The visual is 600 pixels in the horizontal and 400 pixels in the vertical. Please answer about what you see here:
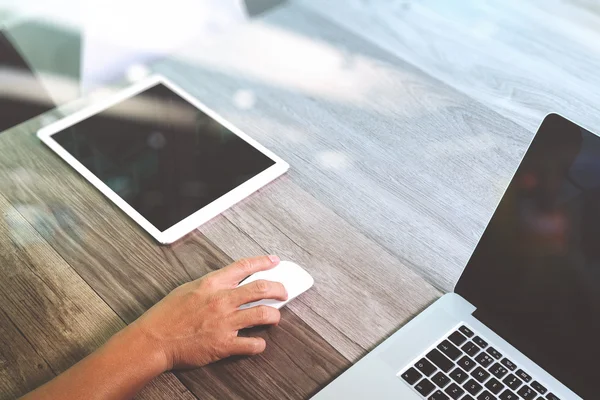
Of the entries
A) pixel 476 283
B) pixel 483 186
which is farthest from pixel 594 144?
pixel 483 186

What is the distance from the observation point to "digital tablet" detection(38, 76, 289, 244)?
1003 millimetres

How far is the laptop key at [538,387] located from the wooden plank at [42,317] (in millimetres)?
411

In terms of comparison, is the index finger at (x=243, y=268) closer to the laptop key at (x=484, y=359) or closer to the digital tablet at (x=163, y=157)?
the digital tablet at (x=163, y=157)

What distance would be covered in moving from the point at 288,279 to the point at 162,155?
1.03 ft

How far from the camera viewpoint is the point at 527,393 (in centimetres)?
79

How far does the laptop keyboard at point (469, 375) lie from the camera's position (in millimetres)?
789

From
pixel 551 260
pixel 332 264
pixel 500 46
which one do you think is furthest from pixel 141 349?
pixel 500 46

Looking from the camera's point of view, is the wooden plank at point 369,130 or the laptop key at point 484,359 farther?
the wooden plank at point 369,130

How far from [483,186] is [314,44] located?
18.4 inches

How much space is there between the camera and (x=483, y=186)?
106 cm

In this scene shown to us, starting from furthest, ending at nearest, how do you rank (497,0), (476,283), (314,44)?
(497,0) → (314,44) → (476,283)

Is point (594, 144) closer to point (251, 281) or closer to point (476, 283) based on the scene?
point (476, 283)

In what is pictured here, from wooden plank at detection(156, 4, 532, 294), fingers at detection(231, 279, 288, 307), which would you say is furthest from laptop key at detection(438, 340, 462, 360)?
fingers at detection(231, 279, 288, 307)

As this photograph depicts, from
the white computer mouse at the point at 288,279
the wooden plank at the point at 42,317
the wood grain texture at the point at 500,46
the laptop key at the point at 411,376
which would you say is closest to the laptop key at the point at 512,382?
the laptop key at the point at 411,376
